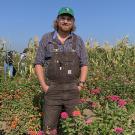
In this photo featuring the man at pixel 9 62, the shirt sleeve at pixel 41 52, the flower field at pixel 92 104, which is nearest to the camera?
the flower field at pixel 92 104

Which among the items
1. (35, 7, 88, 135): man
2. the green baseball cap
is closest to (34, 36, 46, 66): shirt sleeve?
(35, 7, 88, 135): man

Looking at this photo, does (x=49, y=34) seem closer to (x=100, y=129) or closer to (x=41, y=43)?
(x=41, y=43)

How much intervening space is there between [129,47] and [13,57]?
3.81 metres

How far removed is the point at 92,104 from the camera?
231 inches

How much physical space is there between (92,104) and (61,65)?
68cm

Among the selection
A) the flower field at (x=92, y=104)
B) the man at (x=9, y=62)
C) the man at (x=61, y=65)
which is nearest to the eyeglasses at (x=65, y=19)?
the man at (x=61, y=65)

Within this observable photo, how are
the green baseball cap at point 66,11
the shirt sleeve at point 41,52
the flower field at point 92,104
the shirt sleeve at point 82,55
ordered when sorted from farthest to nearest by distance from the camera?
the shirt sleeve at point 82,55
the shirt sleeve at point 41,52
the green baseball cap at point 66,11
the flower field at point 92,104

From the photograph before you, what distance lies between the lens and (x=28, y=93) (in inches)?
334

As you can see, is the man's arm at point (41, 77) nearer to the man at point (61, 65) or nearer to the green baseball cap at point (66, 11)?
the man at point (61, 65)

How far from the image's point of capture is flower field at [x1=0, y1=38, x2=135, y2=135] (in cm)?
495

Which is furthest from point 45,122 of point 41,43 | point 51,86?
point 41,43

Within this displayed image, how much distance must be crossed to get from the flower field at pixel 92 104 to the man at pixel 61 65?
24 cm

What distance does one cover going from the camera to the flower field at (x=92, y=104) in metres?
4.95

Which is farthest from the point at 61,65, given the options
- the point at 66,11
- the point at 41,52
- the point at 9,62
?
the point at 9,62
